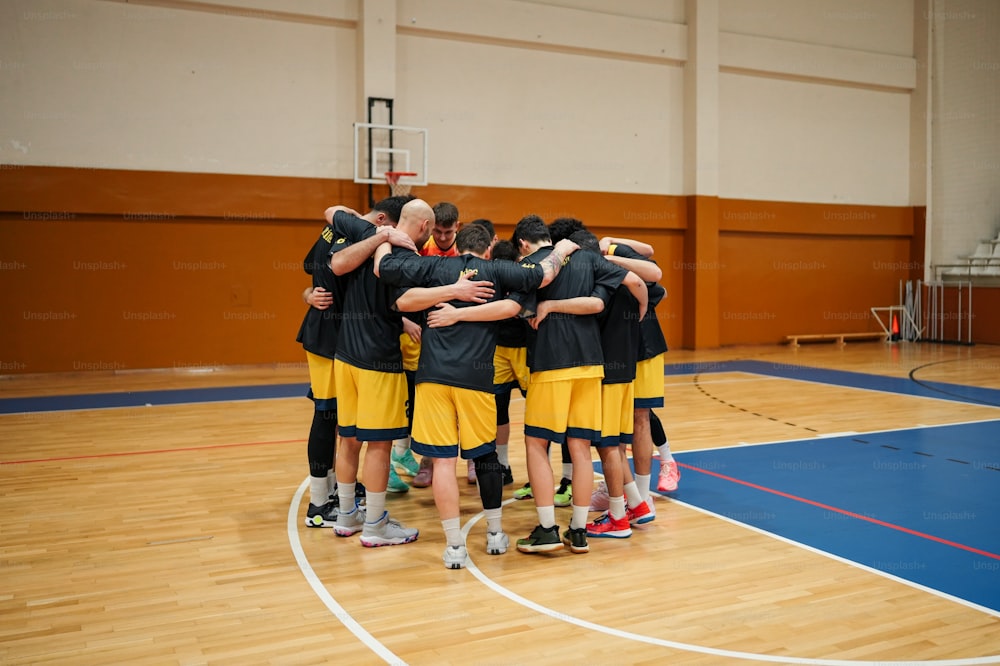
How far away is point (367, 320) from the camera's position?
4.77 metres

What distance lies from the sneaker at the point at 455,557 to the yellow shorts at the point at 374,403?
0.71m

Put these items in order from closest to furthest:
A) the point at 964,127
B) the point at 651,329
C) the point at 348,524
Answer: the point at 348,524
the point at 651,329
the point at 964,127

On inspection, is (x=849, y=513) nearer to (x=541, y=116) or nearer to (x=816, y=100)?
(x=541, y=116)

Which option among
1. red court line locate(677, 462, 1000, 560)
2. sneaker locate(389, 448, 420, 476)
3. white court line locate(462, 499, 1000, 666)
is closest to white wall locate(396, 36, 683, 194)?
sneaker locate(389, 448, 420, 476)

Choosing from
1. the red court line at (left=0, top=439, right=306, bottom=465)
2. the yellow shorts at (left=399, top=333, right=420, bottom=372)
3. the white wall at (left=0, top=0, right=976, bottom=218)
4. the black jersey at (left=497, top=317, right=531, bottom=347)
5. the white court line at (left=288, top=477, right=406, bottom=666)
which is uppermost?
the white wall at (left=0, top=0, right=976, bottom=218)

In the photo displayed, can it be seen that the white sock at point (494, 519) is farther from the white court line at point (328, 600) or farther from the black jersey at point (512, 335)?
the black jersey at point (512, 335)

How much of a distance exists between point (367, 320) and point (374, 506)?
3.61 feet

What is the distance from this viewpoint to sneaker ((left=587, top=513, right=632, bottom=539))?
504 cm

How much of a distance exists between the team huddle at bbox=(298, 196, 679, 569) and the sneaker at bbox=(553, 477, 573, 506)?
1.55ft

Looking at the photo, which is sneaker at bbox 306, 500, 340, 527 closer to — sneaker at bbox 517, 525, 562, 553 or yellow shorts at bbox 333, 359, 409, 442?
yellow shorts at bbox 333, 359, 409, 442

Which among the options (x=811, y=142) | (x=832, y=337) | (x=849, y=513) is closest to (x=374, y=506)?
(x=849, y=513)

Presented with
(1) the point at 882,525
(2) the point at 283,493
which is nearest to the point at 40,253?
(2) the point at 283,493

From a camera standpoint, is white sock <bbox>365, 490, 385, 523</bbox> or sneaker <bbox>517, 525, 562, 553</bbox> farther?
white sock <bbox>365, 490, 385, 523</bbox>

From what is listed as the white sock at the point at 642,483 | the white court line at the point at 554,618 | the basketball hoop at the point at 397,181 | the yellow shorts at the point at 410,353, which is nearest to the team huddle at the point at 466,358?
the white sock at the point at 642,483
